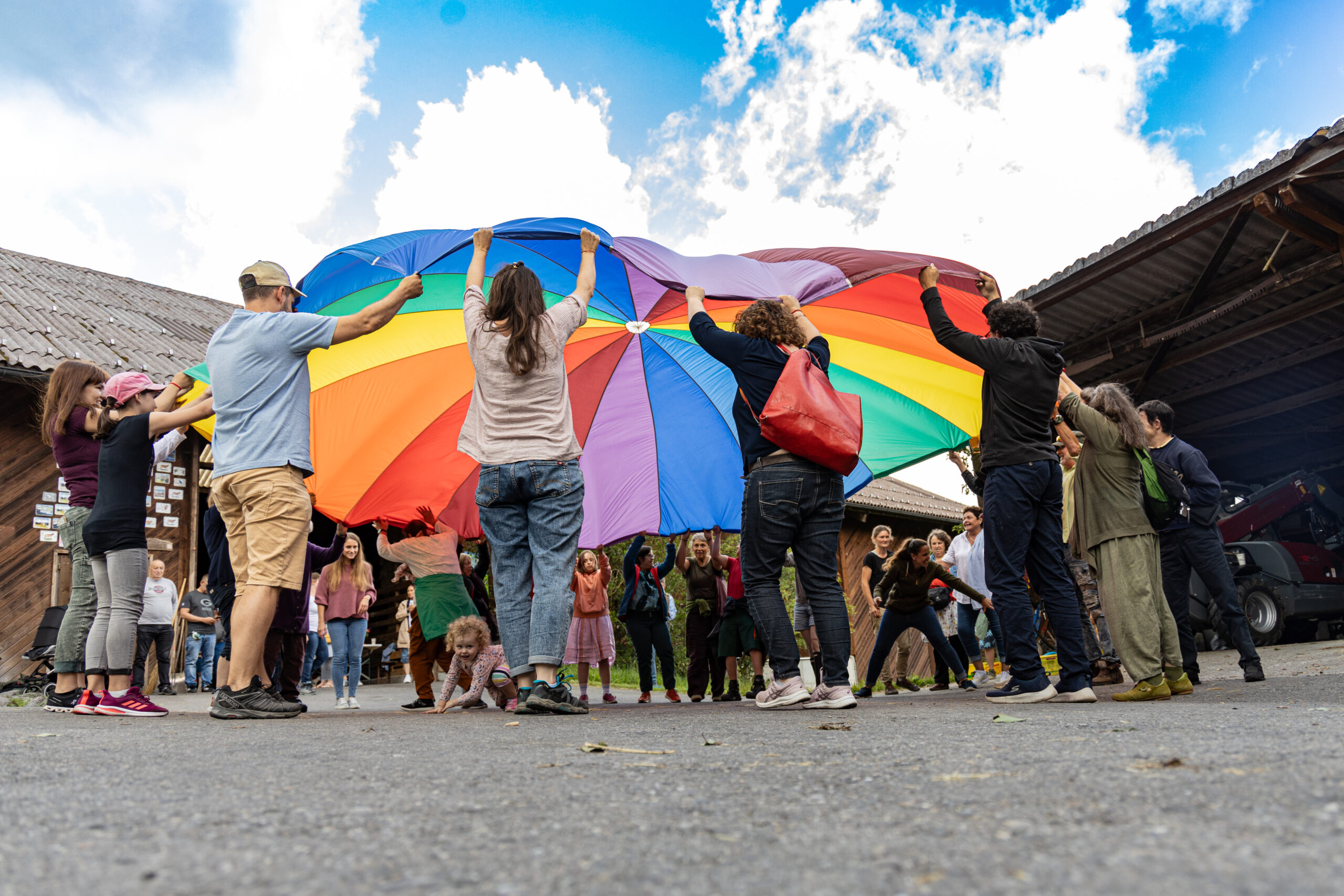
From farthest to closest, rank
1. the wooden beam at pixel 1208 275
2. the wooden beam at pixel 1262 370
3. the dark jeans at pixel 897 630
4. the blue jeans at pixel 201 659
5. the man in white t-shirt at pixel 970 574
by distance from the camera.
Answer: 1. the blue jeans at pixel 201 659
2. the wooden beam at pixel 1262 370
3. the man in white t-shirt at pixel 970 574
4. the wooden beam at pixel 1208 275
5. the dark jeans at pixel 897 630

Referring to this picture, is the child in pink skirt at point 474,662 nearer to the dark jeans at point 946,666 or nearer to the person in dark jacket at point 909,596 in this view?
the person in dark jacket at point 909,596

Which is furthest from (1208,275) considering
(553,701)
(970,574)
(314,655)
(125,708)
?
(314,655)

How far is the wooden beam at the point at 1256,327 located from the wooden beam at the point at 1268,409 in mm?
1636

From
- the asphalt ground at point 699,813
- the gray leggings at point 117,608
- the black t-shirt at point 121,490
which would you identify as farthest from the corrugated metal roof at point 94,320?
the asphalt ground at point 699,813

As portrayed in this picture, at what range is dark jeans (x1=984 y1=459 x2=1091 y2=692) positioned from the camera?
4.30 meters

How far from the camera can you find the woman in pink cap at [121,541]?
445cm

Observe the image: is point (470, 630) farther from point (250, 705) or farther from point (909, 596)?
point (909, 596)

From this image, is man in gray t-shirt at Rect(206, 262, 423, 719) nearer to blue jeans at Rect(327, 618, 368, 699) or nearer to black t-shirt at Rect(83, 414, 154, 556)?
black t-shirt at Rect(83, 414, 154, 556)

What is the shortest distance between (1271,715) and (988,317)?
2409 millimetres

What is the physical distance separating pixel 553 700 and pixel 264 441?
194 centimetres

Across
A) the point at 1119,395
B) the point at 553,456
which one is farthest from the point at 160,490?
the point at 1119,395

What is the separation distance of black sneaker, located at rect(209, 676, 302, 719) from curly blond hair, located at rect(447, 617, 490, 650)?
1571mm

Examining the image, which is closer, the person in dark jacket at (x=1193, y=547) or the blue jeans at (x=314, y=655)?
the person in dark jacket at (x=1193, y=547)

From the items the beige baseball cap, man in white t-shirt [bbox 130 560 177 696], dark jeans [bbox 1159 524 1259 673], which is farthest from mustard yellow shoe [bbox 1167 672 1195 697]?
man in white t-shirt [bbox 130 560 177 696]
